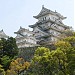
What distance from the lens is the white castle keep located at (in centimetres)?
4734

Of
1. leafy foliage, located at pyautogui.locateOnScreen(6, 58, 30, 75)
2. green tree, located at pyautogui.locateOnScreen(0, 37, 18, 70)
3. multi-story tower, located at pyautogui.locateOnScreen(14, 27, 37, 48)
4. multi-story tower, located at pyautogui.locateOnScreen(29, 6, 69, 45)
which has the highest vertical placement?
multi-story tower, located at pyautogui.locateOnScreen(29, 6, 69, 45)

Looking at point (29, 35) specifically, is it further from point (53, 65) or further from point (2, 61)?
point (53, 65)

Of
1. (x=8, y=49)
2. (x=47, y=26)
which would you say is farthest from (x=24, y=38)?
(x=8, y=49)

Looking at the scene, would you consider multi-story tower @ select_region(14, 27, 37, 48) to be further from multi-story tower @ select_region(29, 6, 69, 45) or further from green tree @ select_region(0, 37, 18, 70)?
green tree @ select_region(0, 37, 18, 70)

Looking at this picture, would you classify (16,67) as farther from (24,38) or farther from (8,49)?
(24,38)

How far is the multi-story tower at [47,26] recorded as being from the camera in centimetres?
4967

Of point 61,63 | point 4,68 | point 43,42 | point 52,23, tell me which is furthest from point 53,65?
point 52,23

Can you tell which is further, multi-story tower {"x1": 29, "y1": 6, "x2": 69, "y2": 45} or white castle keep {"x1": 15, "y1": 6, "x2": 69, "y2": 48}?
multi-story tower {"x1": 29, "y1": 6, "x2": 69, "y2": 45}

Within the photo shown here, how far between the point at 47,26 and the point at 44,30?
1.18m

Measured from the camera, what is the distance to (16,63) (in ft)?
95.7

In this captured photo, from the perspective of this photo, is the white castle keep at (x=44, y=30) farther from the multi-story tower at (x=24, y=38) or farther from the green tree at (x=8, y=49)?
the green tree at (x=8, y=49)

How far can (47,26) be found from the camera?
2080 inches

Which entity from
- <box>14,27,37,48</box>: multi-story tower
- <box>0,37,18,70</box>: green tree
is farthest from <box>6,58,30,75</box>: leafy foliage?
<box>14,27,37,48</box>: multi-story tower

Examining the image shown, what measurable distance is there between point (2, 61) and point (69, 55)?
11.3m
